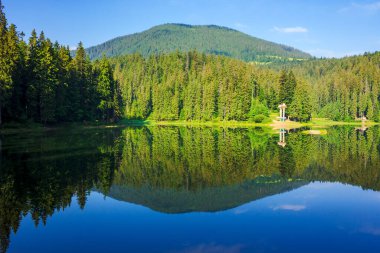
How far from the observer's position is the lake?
14523 millimetres

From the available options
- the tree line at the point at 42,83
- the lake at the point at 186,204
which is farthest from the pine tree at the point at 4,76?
the lake at the point at 186,204

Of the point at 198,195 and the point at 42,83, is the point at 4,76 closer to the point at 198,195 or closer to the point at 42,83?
the point at 42,83

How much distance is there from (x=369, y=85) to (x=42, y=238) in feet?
646

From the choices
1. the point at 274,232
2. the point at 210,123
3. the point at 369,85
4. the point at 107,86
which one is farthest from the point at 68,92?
the point at 369,85

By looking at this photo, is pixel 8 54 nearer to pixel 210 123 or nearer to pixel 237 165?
pixel 237 165

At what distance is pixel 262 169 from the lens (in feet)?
102

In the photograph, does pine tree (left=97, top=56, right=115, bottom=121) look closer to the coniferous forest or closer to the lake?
the coniferous forest

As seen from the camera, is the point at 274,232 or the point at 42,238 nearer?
the point at 42,238

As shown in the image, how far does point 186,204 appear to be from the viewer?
2045 centimetres

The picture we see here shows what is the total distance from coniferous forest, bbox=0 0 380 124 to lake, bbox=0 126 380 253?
116 feet

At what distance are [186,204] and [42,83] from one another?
187 ft

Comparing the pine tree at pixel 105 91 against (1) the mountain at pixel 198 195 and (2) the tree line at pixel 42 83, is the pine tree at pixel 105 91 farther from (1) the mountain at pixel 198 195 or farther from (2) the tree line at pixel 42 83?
(1) the mountain at pixel 198 195

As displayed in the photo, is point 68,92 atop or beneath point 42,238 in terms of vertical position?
atop

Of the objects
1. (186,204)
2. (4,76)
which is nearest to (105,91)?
(4,76)
